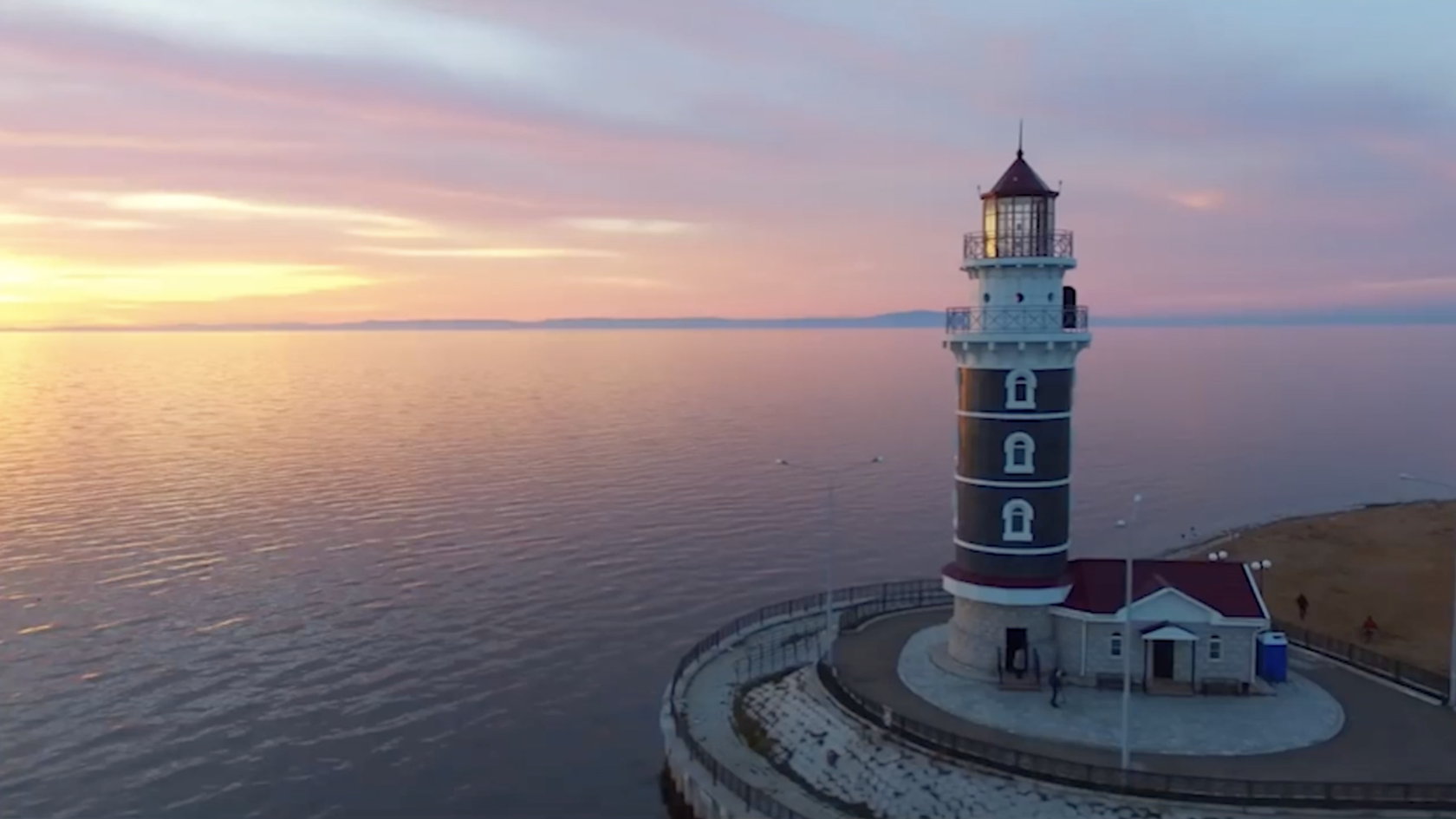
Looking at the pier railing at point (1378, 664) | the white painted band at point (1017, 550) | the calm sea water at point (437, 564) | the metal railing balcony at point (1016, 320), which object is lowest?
the calm sea water at point (437, 564)

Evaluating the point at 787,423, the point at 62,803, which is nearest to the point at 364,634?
the point at 62,803

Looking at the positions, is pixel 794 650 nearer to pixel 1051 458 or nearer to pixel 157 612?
pixel 1051 458

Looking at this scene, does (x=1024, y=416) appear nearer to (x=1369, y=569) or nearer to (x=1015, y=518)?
(x=1015, y=518)

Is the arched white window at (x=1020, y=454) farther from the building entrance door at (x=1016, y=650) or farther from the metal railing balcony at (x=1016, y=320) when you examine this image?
the building entrance door at (x=1016, y=650)

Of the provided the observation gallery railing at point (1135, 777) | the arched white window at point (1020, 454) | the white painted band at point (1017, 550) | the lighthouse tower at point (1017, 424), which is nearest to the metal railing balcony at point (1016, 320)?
the lighthouse tower at point (1017, 424)

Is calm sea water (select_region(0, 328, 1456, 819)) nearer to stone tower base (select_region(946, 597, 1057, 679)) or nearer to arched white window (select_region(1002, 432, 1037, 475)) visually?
stone tower base (select_region(946, 597, 1057, 679))

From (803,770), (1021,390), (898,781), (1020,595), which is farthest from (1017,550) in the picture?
(803,770)

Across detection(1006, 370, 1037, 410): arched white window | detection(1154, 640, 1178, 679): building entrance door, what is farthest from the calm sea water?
detection(1006, 370, 1037, 410): arched white window

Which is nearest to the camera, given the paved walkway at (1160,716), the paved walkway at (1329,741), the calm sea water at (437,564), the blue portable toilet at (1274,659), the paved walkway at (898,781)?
the paved walkway at (898,781)
